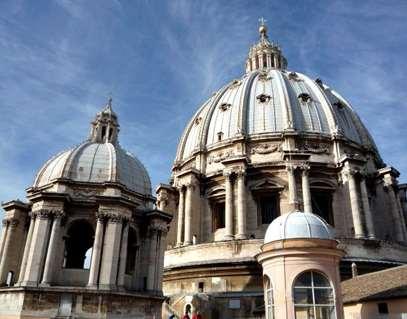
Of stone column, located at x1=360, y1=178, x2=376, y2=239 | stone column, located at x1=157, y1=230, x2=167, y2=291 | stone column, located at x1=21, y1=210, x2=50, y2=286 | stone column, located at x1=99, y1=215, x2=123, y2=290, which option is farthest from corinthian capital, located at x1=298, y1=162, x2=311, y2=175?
stone column, located at x1=21, y1=210, x2=50, y2=286

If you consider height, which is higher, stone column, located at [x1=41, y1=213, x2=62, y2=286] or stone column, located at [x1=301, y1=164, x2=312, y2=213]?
stone column, located at [x1=301, y1=164, x2=312, y2=213]

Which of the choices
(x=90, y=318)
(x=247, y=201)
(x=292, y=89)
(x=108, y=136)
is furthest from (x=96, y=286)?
(x=292, y=89)

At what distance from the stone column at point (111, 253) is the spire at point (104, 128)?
24.8 ft

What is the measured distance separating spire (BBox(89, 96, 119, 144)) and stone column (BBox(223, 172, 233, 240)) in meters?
11.6

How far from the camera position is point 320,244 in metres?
17.9

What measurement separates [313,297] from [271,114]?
91.6 ft

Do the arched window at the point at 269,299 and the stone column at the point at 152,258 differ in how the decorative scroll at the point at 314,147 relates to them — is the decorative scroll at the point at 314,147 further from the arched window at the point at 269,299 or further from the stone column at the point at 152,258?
the arched window at the point at 269,299

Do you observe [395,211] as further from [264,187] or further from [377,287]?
[377,287]

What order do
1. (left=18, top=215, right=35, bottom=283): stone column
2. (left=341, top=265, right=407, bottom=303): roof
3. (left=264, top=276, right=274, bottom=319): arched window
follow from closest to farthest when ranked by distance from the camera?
1. (left=264, top=276, right=274, bottom=319): arched window
2. (left=341, top=265, right=407, bottom=303): roof
3. (left=18, top=215, right=35, bottom=283): stone column

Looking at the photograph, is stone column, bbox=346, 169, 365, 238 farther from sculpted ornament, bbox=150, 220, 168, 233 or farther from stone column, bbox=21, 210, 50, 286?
stone column, bbox=21, 210, 50, 286

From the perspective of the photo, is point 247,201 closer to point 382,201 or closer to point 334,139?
point 334,139

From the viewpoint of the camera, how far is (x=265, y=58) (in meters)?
58.8

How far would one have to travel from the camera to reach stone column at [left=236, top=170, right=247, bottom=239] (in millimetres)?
34500

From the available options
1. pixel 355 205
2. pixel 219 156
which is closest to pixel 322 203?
pixel 355 205
